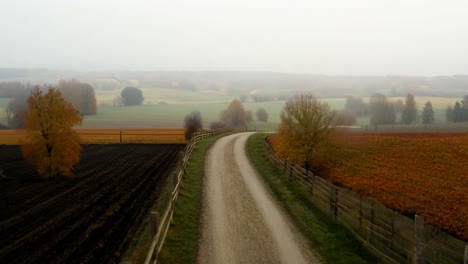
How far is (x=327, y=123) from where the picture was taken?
1563 inches

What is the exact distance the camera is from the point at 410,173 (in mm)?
33156

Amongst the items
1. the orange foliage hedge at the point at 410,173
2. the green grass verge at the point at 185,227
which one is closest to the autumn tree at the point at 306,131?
the orange foliage hedge at the point at 410,173

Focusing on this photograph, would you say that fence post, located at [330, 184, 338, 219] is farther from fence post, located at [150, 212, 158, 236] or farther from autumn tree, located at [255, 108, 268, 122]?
autumn tree, located at [255, 108, 268, 122]

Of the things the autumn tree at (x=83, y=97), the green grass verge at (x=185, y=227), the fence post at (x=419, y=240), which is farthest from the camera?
the autumn tree at (x=83, y=97)

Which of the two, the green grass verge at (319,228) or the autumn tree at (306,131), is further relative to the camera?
the autumn tree at (306,131)

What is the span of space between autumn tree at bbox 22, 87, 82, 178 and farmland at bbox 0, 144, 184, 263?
1.61m

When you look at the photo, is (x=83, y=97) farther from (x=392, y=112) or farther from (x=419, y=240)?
(x=419, y=240)

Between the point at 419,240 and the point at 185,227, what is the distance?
10148 mm

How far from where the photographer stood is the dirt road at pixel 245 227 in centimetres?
1573

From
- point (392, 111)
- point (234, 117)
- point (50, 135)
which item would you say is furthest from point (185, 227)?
point (392, 111)

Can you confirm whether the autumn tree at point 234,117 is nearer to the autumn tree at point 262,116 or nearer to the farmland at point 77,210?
the autumn tree at point 262,116

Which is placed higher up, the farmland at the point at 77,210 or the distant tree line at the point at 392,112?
the distant tree line at the point at 392,112

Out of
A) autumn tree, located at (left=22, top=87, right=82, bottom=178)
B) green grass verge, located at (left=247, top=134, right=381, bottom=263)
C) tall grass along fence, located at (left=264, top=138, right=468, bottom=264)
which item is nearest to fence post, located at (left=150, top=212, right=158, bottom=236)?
green grass verge, located at (left=247, top=134, right=381, bottom=263)

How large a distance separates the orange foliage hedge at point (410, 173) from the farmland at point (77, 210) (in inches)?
560
